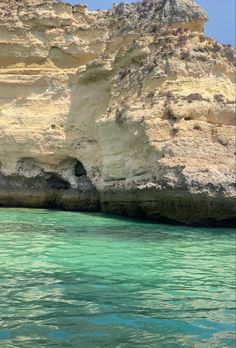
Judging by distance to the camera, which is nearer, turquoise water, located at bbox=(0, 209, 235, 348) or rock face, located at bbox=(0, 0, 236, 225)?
turquoise water, located at bbox=(0, 209, 235, 348)

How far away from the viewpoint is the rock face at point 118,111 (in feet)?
45.3

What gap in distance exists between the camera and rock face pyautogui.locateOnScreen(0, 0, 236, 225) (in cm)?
1380

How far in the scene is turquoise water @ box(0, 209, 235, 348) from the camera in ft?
15.0

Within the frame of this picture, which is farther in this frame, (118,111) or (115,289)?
(118,111)

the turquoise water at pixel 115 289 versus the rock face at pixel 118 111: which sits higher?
the rock face at pixel 118 111

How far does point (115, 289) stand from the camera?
6.30m

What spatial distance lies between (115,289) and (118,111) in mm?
10395

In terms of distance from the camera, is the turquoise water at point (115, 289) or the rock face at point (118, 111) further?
the rock face at point (118, 111)

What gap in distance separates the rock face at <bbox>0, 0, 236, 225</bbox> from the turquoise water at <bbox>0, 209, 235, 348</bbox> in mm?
2372

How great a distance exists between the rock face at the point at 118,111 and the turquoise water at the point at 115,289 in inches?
93.4

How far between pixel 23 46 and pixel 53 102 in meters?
2.81

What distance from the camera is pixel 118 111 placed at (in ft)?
53.0

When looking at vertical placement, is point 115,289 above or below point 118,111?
below

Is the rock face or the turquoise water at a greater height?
the rock face
